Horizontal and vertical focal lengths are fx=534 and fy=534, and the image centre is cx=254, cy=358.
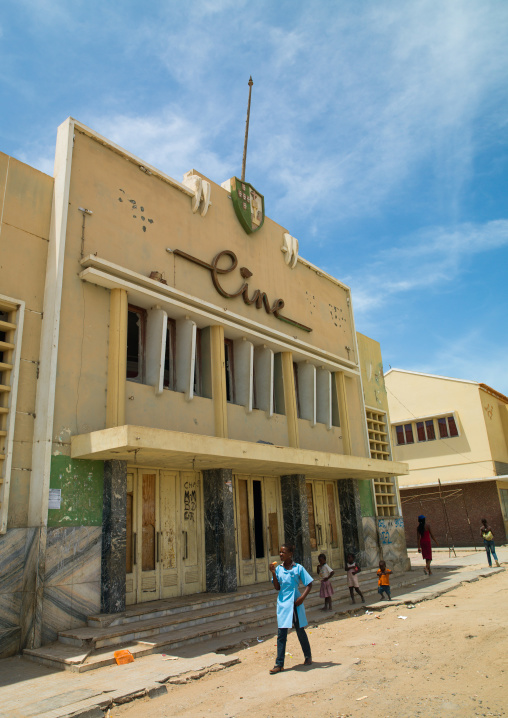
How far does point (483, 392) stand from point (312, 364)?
14.7m

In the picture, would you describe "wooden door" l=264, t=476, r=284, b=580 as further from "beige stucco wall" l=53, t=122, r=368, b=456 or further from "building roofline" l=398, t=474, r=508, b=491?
"building roofline" l=398, t=474, r=508, b=491

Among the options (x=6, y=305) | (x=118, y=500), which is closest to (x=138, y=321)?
(x=6, y=305)

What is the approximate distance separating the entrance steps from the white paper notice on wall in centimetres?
186

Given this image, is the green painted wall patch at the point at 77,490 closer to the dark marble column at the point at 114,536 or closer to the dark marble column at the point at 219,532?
the dark marble column at the point at 114,536

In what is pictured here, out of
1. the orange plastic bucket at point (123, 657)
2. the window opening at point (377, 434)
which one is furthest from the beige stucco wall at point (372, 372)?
the orange plastic bucket at point (123, 657)

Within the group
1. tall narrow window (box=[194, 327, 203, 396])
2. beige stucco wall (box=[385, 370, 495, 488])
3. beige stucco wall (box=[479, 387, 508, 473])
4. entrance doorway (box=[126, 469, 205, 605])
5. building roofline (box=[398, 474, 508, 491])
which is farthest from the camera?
beige stucco wall (box=[479, 387, 508, 473])

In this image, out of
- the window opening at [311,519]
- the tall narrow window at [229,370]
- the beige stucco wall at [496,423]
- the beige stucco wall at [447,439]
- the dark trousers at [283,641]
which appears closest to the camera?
the dark trousers at [283,641]

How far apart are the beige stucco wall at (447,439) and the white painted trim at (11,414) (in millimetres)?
22602

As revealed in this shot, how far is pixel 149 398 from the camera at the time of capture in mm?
10703

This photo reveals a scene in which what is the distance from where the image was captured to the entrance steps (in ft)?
24.4

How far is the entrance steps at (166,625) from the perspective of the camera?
24.4 ft

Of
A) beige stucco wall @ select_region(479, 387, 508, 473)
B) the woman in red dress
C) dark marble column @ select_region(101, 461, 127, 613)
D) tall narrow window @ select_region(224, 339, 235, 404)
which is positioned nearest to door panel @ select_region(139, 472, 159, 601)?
dark marble column @ select_region(101, 461, 127, 613)

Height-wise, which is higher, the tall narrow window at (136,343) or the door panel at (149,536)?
the tall narrow window at (136,343)

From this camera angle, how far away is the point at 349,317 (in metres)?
18.9
